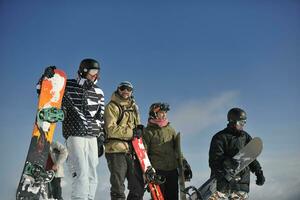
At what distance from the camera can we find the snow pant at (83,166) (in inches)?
274

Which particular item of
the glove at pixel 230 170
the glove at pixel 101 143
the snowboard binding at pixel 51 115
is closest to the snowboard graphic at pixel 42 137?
the snowboard binding at pixel 51 115

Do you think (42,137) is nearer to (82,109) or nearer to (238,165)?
(82,109)

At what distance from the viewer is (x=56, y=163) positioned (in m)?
10.2

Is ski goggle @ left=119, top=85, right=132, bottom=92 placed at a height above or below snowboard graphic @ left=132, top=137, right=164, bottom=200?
above

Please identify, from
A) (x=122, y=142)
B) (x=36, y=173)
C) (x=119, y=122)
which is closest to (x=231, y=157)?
(x=122, y=142)

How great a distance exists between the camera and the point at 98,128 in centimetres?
764

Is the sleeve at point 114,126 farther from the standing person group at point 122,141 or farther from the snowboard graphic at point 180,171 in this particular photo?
the snowboard graphic at point 180,171

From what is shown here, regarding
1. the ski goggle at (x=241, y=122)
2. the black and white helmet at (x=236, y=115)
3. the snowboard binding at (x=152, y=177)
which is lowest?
the snowboard binding at (x=152, y=177)

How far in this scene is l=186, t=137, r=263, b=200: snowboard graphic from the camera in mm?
8828

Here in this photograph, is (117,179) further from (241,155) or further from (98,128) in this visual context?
(241,155)

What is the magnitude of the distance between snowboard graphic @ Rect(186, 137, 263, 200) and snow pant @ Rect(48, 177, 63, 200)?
3526mm

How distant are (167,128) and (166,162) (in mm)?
793

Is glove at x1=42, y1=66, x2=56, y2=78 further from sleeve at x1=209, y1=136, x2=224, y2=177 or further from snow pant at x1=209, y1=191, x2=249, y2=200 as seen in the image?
snow pant at x1=209, y1=191, x2=249, y2=200

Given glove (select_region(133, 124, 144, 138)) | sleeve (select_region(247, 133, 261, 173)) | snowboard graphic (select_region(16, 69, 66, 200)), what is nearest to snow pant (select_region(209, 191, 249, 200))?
sleeve (select_region(247, 133, 261, 173))
